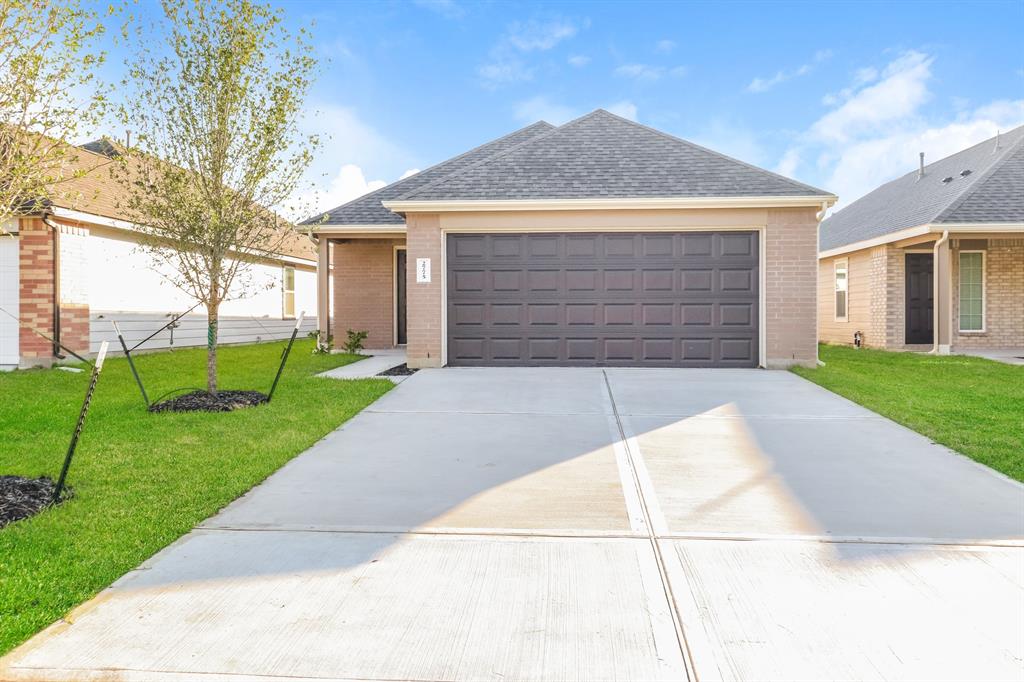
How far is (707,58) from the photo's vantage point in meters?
17.6

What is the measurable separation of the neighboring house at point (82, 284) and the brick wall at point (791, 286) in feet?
26.4

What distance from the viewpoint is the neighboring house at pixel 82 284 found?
12.5 meters

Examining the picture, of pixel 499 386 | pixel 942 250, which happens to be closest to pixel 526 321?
pixel 499 386

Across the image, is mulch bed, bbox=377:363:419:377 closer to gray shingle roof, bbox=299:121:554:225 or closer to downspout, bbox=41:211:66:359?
gray shingle roof, bbox=299:121:554:225

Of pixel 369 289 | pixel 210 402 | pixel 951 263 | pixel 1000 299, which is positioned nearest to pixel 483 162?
pixel 369 289

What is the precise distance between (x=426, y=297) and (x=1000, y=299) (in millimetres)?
13869

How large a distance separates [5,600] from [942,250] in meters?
16.8

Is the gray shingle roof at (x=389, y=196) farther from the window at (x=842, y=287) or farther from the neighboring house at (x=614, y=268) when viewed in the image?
the window at (x=842, y=287)

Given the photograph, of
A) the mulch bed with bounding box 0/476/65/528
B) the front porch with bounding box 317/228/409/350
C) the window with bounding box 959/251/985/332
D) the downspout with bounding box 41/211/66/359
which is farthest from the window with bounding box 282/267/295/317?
the window with bounding box 959/251/985/332

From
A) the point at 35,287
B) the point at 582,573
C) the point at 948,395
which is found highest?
the point at 35,287

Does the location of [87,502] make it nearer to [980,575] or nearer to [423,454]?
[423,454]

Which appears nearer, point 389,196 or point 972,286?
point 389,196

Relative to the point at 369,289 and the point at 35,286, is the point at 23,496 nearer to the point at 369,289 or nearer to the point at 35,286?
the point at 35,286

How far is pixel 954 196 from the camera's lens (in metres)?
15.8
